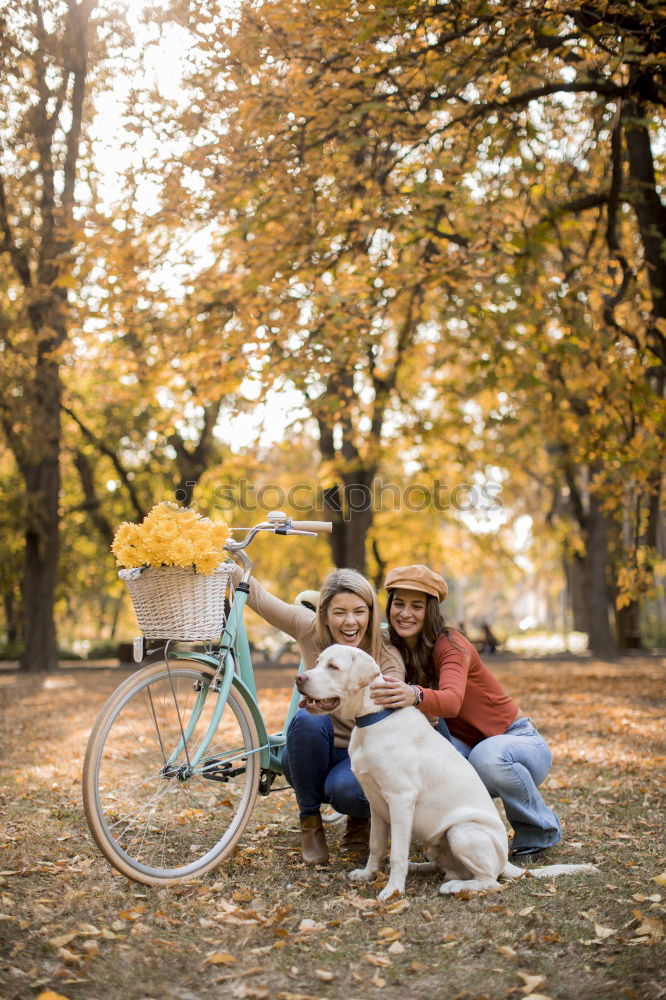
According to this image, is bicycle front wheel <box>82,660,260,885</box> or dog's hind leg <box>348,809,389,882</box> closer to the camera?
bicycle front wheel <box>82,660,260,885</box>

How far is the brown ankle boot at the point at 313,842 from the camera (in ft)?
13.7

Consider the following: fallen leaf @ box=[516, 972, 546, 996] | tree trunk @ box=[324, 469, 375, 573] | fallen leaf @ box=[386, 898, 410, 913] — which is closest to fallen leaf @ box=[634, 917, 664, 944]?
fallen leaf @ box=[516, 972, 546, 996]

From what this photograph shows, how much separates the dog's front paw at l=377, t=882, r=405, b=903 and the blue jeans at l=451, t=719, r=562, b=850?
0.67 meters

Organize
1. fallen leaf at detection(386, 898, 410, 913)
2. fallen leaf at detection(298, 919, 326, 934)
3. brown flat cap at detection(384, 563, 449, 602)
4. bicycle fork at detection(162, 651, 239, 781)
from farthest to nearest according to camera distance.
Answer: brown flat cap at detection(384, 563, 449, 602) → bicycle fork at detection(162, 651, 239, 781) → fallen leaf at detection(386, 898, 410, 913) → fallen leaf at detection(298, 919, 326, 934)

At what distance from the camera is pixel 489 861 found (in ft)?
12.1

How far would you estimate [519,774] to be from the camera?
4039 mm

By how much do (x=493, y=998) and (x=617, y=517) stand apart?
319 inches

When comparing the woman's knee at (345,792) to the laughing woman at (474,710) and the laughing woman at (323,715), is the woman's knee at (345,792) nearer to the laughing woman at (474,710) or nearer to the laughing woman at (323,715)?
the laughing woman at (323,715)

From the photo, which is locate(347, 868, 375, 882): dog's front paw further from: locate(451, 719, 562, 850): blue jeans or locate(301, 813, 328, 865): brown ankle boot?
locate(451, 719, 562, 850): blue jeans

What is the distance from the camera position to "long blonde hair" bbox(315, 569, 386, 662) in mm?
4059

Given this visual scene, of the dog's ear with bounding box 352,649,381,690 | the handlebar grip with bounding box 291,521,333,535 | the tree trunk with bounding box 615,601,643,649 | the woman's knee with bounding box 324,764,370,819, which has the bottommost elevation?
the tree trunk with bounding box 615,601,643,649

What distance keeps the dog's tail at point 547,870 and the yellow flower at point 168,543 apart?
1.79m

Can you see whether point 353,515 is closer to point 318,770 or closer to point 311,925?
point 318,770

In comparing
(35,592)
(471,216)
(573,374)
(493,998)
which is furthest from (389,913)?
(35,592)
